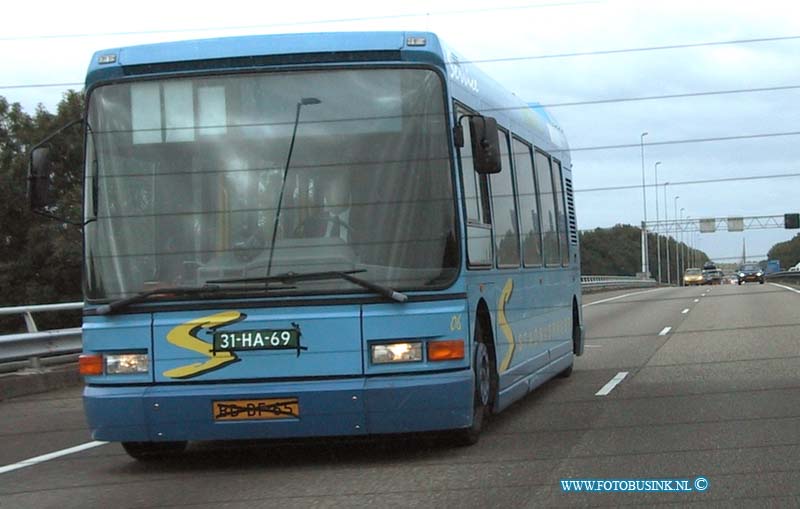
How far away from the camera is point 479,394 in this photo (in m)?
8.36

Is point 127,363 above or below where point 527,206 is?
below

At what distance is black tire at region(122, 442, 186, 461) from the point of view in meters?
8.33

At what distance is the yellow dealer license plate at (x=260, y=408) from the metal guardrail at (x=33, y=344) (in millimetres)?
6912

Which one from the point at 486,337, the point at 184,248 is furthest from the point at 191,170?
the point at 486,337

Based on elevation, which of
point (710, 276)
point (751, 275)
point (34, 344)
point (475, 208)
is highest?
point (475, 208)

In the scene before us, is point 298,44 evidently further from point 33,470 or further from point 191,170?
point 33,470

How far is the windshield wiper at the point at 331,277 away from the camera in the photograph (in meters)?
7.49

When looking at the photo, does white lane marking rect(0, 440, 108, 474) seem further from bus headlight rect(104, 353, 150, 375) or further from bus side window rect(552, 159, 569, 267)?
bus side window rect(552, 159, 569, 267)

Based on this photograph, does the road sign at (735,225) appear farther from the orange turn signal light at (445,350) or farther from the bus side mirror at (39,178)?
the bus side mirror at (39,178)

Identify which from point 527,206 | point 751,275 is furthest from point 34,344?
point 751,275

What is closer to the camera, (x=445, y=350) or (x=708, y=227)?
(x=445, y=350)

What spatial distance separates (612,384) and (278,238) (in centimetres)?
622

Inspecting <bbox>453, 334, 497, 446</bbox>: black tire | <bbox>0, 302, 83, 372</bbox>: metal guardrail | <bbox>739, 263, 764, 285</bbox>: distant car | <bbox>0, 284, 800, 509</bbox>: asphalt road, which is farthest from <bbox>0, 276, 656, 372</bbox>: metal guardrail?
<bbox>739, 263, 764, 285</bbox>: distant car

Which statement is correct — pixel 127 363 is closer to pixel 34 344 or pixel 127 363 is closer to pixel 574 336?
pixel 34 344
